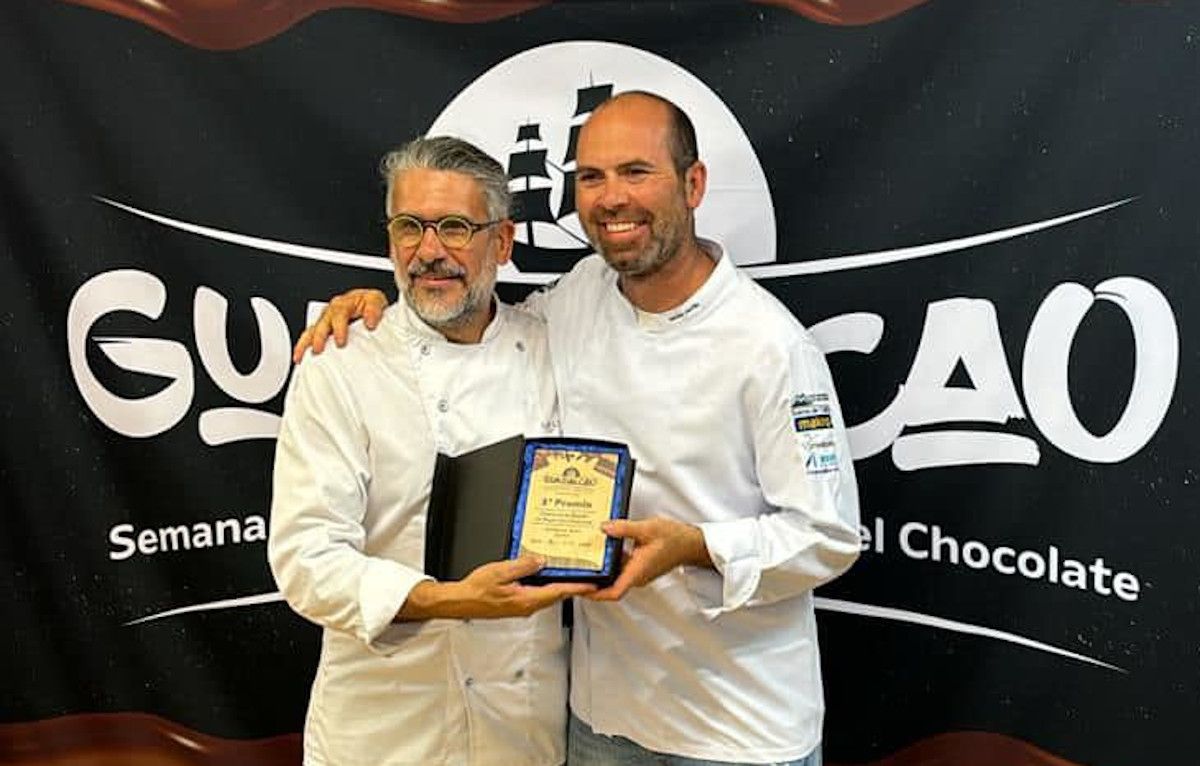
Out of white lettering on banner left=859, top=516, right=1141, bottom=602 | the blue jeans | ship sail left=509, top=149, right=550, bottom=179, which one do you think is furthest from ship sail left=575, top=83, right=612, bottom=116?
the blue jeans

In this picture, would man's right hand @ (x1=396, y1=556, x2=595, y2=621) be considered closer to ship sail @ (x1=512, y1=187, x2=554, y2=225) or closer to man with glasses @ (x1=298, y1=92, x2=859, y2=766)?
man with glasses @ (x1=298, y1=92, x2=859, y2=766)

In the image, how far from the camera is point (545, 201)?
96.3 inches

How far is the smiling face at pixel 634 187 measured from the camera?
192 centimetres

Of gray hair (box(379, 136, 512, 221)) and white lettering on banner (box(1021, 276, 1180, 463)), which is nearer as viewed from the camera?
gray hair (box(379, 136, 512, 221))

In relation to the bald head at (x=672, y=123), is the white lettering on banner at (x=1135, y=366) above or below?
below

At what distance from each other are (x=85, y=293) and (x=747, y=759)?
1.48m

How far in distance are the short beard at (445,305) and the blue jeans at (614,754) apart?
0.66 m

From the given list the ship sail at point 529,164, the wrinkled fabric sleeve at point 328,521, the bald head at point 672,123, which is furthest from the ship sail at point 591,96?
the wrinkled fabric sleeve at point 328,521

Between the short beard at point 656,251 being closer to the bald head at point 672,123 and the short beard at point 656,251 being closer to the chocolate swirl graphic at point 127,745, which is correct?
the bald head at point 672,123

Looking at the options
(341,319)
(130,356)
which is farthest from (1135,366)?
(130,356)

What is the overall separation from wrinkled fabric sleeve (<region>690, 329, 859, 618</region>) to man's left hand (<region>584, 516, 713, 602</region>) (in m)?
0.04

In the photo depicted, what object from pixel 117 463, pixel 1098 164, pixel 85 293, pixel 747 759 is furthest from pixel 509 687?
pixel 1098 164

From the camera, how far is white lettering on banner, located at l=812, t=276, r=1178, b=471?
7.13 ft

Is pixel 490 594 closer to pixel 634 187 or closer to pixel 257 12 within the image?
pixel 634 187
